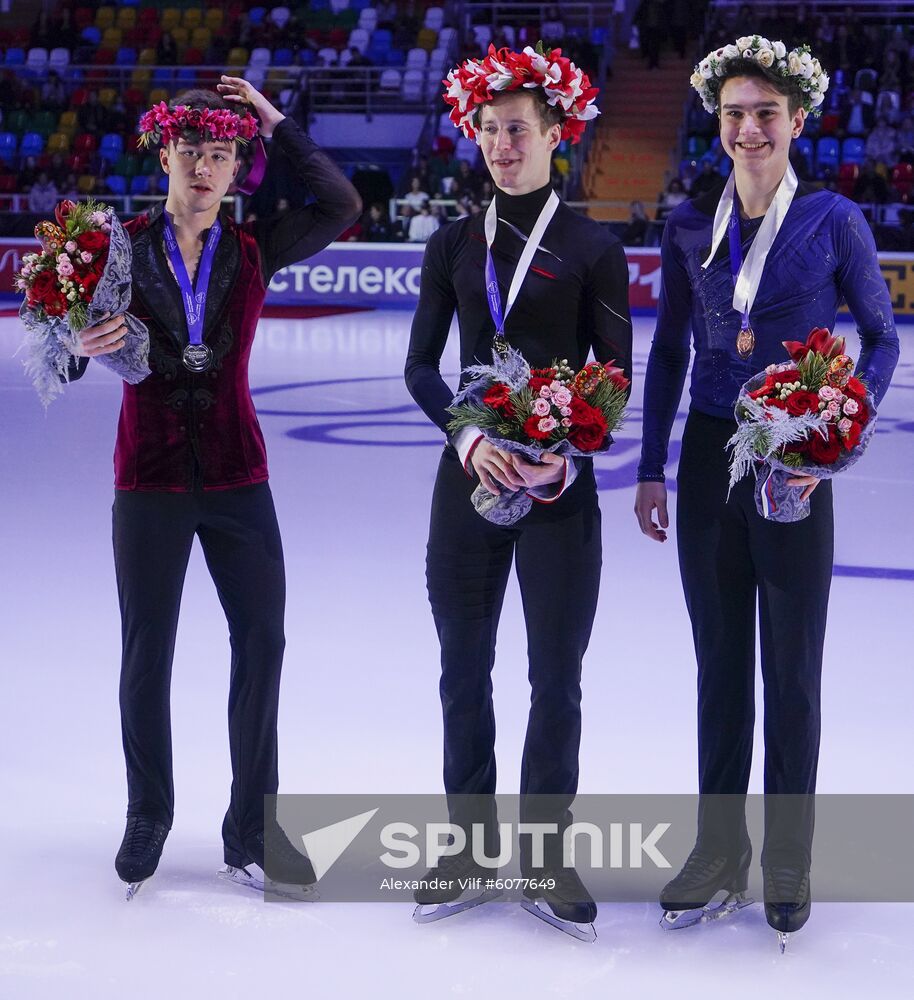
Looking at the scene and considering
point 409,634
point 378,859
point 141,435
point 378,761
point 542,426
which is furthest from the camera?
point 409,634

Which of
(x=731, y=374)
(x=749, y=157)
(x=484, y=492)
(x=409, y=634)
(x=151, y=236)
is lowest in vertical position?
(x=409, y=634)

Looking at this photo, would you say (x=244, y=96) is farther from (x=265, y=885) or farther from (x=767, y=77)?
(x=265, y=885)

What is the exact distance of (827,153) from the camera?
1828 centimetres

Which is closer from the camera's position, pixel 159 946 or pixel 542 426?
pixel 542 426

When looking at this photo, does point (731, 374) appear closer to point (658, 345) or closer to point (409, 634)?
point (658, 345)

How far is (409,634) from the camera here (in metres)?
5.14

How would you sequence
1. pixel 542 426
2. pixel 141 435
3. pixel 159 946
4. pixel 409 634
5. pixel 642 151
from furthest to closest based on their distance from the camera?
pixel 642 151
pixel 409 634
pixel 141 435
pixel 159 946
pixel 542 426

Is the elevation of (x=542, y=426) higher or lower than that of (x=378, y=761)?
higher

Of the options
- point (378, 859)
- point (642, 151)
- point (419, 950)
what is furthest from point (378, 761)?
point (642, 151)

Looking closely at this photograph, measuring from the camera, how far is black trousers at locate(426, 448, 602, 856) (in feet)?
9.92

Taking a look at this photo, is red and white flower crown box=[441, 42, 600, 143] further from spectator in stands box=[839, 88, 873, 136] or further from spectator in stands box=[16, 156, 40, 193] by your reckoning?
spectator in stands box=[16, 156, 40, 193]

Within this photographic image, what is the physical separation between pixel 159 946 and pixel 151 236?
1569 mm

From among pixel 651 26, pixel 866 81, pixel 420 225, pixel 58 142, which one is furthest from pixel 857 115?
pixel 58 142

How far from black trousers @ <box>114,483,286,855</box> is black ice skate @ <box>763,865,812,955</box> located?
1173mm
